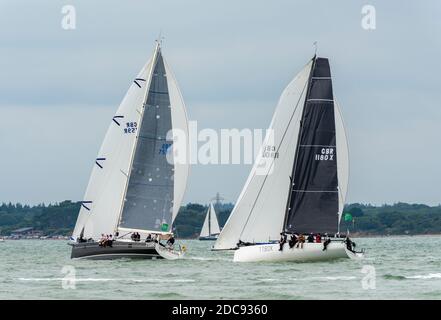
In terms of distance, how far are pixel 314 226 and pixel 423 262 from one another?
10039mm

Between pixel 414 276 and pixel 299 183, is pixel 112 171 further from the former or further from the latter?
pixel 414 276

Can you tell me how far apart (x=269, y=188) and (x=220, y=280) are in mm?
12246

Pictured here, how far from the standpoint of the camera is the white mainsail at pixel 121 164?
65688mm

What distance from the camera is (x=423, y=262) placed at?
223 feet

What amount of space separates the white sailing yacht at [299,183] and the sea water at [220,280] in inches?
36.0

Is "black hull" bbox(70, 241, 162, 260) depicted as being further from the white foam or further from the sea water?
the white foam

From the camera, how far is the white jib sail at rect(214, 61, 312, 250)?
6141cm

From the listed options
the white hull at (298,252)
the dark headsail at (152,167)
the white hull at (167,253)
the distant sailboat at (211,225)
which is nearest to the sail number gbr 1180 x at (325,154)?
the white hull at (298,252)

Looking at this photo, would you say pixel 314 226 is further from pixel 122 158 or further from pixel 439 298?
pixel 439 298

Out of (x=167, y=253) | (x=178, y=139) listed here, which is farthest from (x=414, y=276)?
(x=178, y=139)
